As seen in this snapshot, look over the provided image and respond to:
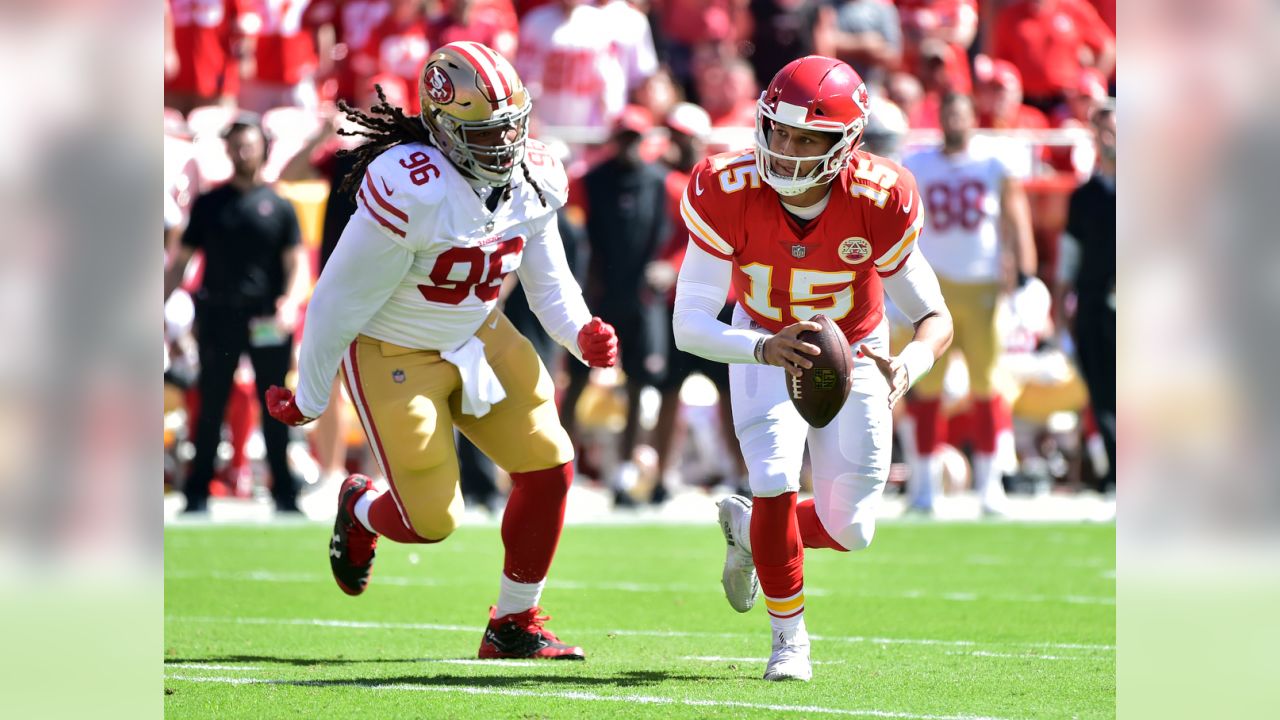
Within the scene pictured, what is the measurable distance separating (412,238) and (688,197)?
795 mm

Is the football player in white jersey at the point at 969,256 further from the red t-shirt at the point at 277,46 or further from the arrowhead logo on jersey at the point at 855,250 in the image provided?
the arrowhead logo on jersey at the point at 855,250

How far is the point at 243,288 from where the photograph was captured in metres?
9.95

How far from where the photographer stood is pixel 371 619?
7039 mm

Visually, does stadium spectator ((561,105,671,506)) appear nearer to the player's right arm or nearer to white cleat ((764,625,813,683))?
the player's right arm

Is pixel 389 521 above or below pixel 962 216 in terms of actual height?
below

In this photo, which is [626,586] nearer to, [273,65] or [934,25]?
[273,65]

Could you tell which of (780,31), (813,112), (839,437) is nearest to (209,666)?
(839,437)

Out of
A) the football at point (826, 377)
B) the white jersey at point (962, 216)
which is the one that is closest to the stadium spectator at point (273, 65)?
the white jersey at point (962, 216)

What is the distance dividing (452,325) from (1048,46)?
849 cm

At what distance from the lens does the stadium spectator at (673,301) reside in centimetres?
1061

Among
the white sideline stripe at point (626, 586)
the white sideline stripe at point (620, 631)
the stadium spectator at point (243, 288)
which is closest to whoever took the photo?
the white sideline stripe at point (620, 631)

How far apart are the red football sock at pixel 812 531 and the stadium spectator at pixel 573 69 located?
6342mm
